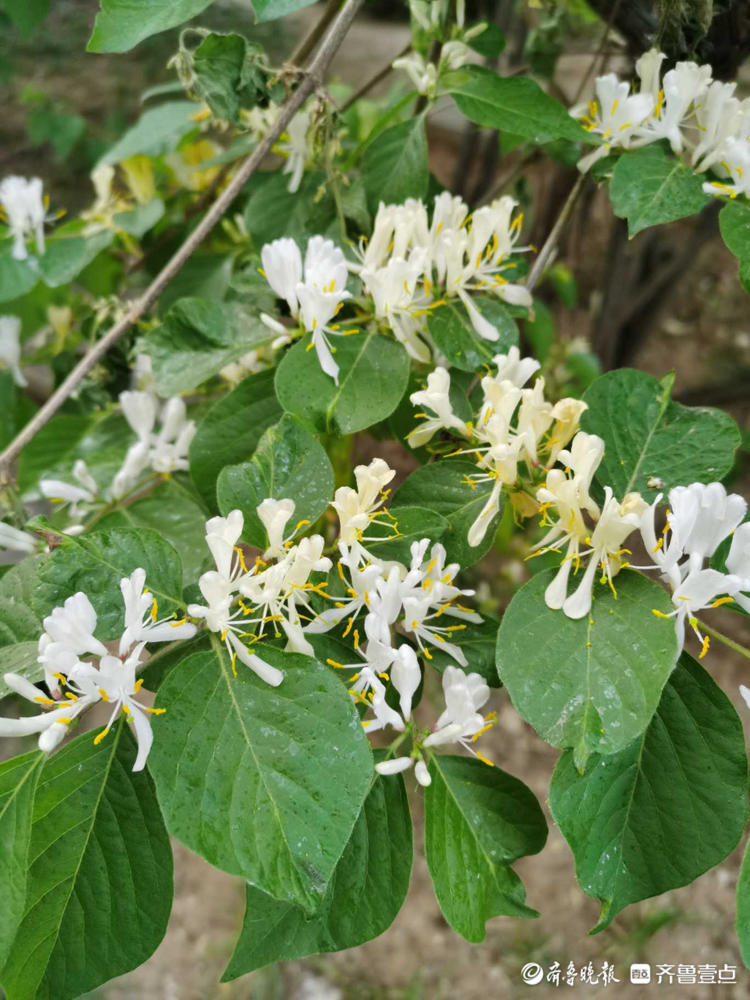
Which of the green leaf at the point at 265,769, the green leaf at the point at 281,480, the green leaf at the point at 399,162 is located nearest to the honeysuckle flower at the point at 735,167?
the green leaf at the point at 399,162

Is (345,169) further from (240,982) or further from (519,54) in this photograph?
(240,982)

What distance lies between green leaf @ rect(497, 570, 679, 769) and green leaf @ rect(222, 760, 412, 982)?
136 mm

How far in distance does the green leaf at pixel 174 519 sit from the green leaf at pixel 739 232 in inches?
16.6

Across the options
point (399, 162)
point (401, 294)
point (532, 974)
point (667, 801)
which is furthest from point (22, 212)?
point (532, 974)

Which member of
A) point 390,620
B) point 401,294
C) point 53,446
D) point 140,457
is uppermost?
point 401,294

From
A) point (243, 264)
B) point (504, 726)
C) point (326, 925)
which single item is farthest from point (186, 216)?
point (504, 726)

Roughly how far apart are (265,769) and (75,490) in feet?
1.35

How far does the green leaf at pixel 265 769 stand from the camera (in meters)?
0.44

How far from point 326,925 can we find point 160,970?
1311 millimetres

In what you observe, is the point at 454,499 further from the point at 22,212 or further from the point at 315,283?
the point at 22,212

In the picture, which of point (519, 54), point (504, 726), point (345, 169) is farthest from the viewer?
point (504, 726)

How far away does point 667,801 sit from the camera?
0.53 metres

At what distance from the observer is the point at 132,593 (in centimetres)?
48

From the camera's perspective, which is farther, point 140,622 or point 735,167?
point 735,167
